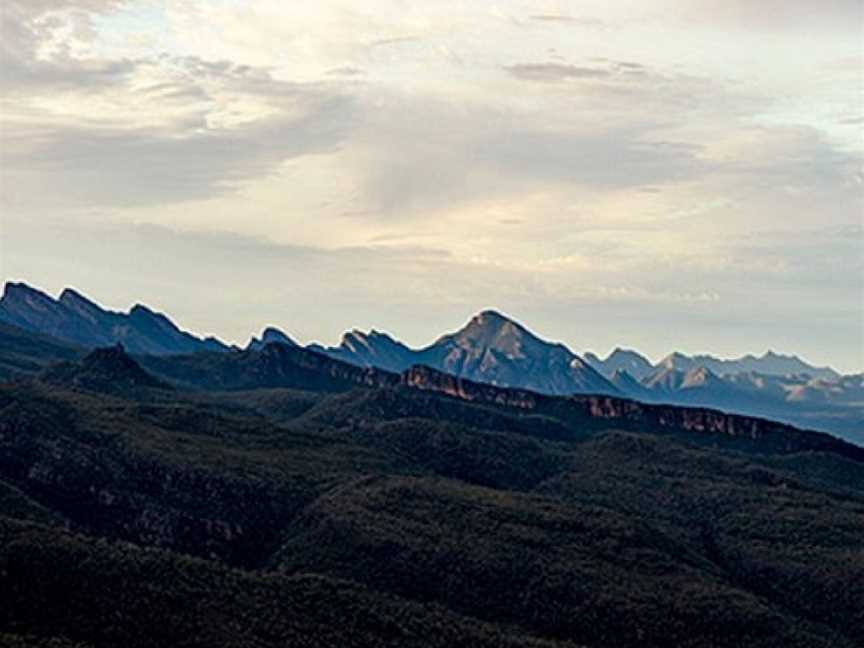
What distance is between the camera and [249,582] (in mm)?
155000

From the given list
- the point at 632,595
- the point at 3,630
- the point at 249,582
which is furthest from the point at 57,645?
the point at 632,595

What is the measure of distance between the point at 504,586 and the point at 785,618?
42.6m

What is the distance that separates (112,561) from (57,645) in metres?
26.6

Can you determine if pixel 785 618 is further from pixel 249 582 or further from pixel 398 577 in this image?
pixel 249 582

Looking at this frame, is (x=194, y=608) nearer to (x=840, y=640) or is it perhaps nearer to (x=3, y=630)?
(x=3, y=630)

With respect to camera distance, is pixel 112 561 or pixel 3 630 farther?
pixel 112 561

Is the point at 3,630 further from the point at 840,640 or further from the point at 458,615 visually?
the point at 840,640

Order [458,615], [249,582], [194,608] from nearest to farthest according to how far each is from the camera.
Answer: [194,608], [249,582], [458,615]

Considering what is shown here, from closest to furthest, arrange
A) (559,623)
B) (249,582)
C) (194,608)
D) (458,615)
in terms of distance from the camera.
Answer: (194,608) < (249,582) < (458,615) < (559,623)

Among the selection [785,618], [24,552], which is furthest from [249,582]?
[785,618]

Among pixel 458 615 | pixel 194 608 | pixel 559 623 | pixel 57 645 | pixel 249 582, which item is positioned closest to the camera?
pixel 57 645

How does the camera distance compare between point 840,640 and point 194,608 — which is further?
point 840,640

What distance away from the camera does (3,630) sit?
12850 centimetres

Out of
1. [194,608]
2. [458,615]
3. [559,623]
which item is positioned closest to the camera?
[194,608]
